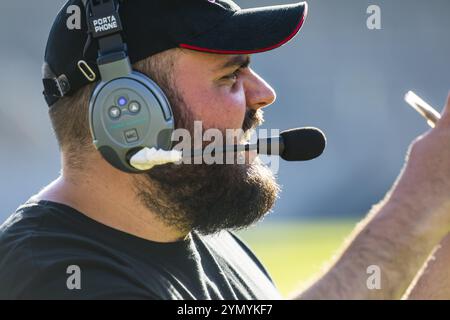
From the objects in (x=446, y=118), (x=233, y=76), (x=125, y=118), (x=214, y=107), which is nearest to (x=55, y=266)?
(x=125, y=118)

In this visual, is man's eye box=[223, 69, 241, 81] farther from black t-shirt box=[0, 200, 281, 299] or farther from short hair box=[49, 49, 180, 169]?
black t-shirt box=[0, 200, 281, 299]

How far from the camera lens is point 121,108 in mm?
1867

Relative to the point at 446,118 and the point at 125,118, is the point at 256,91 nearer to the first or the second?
the point at 125,118

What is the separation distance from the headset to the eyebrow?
20 centimetres

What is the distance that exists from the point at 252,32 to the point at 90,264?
0.70 m

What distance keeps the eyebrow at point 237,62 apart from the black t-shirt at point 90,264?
0.44m

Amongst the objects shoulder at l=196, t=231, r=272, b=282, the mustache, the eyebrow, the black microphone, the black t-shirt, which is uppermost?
the eyebrow

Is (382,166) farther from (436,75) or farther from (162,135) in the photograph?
(162,135)

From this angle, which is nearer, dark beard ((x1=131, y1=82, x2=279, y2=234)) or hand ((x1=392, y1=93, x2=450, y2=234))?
hand ((x1=392, y1=93, x2=450, y2=234))

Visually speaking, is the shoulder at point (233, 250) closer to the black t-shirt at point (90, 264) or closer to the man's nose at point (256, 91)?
the black t-shirt at point (90, 264)

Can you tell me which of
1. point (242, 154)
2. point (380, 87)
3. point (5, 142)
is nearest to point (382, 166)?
point (380, 87)

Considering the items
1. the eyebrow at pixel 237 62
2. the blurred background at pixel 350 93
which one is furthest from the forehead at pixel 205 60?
the blurred background at pixel 350 93

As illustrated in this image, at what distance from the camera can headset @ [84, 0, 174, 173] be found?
6.13 ft
